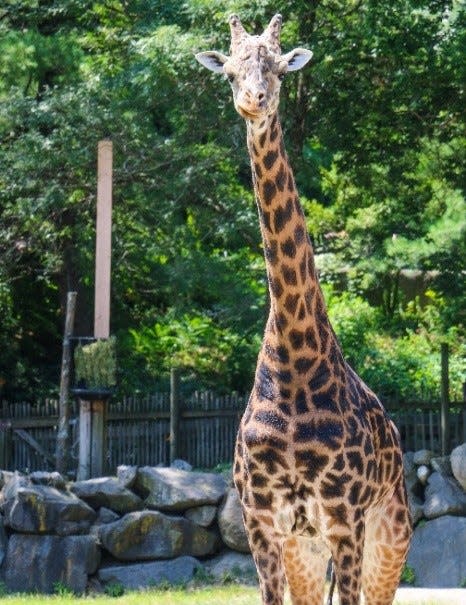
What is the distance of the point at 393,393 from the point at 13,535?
6.30 m

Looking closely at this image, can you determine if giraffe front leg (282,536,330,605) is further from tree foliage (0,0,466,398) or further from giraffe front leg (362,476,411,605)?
tree foliage (0,0,466,398)

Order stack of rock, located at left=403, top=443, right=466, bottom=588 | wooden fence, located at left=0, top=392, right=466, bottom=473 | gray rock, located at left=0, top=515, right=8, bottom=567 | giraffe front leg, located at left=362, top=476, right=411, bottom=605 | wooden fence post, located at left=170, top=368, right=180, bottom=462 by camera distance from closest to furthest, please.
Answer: giraffe front leg, located at left=362, top=476, right=411, bottom=605 < gray rock, located at left=0, top=515, right=8, bottom=567 < stack of rock, located at left=403, top=443, right=466, bottom=588 < wooden fence post, located at left=170, top=368, right=180, bottom=462 < wooden fence, located at left=0, top=392, right=466, bottom=473

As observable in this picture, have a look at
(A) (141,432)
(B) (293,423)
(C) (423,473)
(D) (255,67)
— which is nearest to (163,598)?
(C) (423,473)

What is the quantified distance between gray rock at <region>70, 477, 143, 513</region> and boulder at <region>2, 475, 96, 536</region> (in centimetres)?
34

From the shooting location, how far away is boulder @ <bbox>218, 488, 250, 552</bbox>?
12.4 m

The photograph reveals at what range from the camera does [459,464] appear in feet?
41.8

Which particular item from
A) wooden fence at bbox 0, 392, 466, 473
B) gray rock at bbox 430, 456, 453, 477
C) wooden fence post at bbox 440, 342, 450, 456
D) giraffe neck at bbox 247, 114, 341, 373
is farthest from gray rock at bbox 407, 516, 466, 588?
giraffe neck at bbox 247, 114, 341, 373

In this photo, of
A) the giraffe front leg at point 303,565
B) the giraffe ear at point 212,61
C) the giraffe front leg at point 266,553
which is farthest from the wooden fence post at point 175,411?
the giraffe ear at point 212,61

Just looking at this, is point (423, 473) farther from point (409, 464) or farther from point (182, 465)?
point (182, 465)

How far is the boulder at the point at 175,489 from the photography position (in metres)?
12.5

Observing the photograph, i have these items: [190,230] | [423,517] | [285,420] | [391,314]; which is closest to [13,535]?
[423,517]

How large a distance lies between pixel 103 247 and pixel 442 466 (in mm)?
4231

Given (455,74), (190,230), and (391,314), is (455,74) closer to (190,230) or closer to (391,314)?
(190,230)

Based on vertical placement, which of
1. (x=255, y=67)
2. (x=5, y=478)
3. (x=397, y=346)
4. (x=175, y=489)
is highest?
(x=255, y=67)
